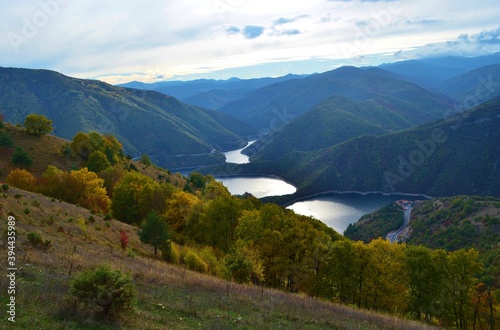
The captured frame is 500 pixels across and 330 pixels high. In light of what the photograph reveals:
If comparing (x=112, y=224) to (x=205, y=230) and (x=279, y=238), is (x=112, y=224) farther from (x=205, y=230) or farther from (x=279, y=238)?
(x=279, y=238)

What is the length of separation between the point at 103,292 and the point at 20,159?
2648 inches

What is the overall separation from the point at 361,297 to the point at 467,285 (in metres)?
14.6

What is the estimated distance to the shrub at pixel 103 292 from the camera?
12.6 metres

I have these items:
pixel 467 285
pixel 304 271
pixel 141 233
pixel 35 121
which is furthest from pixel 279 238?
pixel 35 121

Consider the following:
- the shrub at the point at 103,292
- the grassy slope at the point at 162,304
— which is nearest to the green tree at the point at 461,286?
the grassy slope at the point at 162,304

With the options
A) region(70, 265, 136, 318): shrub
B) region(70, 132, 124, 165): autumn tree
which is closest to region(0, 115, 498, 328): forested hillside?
region(70, 265, 136, 318): shrub

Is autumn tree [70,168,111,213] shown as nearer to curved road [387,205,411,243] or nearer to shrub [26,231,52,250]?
shrub [26,231,52,250]

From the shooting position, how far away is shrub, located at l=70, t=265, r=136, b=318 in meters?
12.6

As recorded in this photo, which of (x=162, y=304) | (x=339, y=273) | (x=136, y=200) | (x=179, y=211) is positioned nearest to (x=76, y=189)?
(x=136, y=200)

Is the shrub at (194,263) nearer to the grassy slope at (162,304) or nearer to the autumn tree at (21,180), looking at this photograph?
the grassy slope at (162,304)

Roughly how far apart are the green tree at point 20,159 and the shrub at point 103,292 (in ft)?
216

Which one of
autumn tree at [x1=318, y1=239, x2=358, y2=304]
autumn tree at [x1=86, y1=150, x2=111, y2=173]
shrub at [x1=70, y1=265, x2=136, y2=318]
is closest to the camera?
shrub at [x1=70, y1=265, x2=136, y2=318]

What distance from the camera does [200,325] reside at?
563 inches

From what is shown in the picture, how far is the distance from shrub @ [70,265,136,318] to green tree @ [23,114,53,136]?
8194 centimetres
